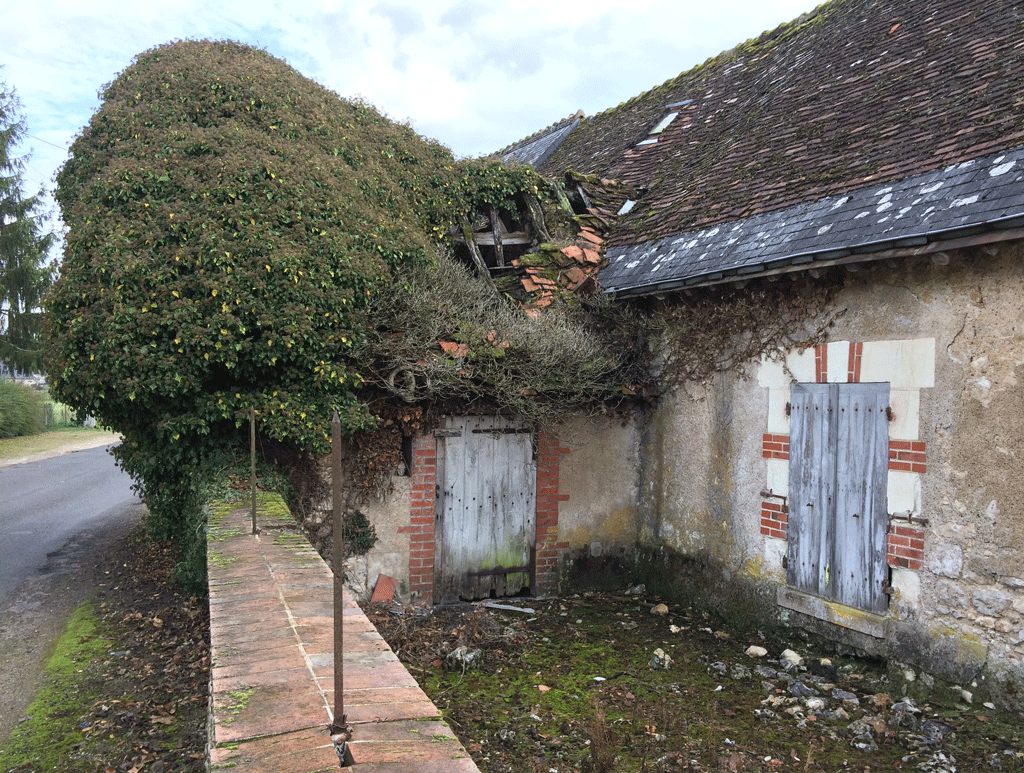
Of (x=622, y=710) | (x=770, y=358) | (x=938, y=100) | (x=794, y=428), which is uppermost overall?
(x=938, y=100)

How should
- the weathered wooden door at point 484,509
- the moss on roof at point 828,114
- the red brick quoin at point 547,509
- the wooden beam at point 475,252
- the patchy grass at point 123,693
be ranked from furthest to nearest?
the wooden beam at point 475,252 → the red brick quoin at point 547,509 → the weathered wooden door at point 484,509 → the moss on roof at point 828,114 → the patchy grass at point 123,693

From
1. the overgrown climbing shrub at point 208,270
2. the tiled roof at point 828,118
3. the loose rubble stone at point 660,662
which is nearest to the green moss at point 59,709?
the overgrown climbing shrub at point 208,270

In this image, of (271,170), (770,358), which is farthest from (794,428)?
(271,170)

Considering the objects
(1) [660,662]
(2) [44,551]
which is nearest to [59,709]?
(1) [660,662]

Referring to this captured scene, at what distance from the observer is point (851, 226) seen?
568 cm

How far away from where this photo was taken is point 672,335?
7746mm

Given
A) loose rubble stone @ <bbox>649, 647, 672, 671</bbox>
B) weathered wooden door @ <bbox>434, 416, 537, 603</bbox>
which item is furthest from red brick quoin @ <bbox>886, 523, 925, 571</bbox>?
weathered wooden door @ <bbox>434, 416, 537, 603</bbox>

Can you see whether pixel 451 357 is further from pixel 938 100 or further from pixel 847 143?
pixel 938 100

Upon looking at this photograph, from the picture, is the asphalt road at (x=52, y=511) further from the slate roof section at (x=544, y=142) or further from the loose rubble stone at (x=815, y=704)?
the slate roof section at (x=544, y=142)

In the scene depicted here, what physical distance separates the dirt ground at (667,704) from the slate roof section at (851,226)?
10.9 ft

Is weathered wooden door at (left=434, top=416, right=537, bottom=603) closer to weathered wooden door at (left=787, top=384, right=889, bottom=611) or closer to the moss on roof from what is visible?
weathered wooden door at (left=787, top=384, right=889, bottom=611)

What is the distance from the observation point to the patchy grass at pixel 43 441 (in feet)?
69.3

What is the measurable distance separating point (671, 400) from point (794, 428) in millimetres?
1762

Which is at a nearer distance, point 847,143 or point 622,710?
point 622,710
